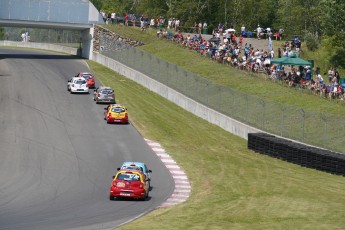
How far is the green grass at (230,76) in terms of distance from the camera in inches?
1993

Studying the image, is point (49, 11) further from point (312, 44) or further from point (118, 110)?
point (118, 110)

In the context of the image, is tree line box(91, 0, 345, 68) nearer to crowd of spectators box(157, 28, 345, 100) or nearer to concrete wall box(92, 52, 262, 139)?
crowd of spectators box(157, 28, 345, 100)

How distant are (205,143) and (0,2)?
4012 cm

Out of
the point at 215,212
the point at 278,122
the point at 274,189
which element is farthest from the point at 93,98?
the point at 215,212

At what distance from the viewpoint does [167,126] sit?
53.7 meters

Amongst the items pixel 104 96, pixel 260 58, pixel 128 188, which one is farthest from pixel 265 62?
pixel 128 188

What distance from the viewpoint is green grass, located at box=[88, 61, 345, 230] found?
27.5 metres

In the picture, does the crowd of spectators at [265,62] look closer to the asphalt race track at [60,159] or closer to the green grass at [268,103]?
the green grass at [268,103]

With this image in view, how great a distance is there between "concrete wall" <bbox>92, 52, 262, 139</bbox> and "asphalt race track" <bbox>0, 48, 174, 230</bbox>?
6.81 metres

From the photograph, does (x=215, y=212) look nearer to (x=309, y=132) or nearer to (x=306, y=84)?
(x=309, y=132)

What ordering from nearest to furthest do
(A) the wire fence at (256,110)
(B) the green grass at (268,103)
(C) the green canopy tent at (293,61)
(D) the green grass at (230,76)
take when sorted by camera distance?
(A) the wire fence at (256,110)
(B) the green grass at (268,103)
(D) the green grass at (230,76)
(C) the green canopy tent at (293,61)

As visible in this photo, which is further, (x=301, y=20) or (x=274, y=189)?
(x=301, y=20)

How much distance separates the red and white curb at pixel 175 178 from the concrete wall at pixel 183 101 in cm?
665

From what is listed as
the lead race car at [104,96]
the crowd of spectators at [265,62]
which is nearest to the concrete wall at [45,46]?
the crowd of spectators at [265,62]
